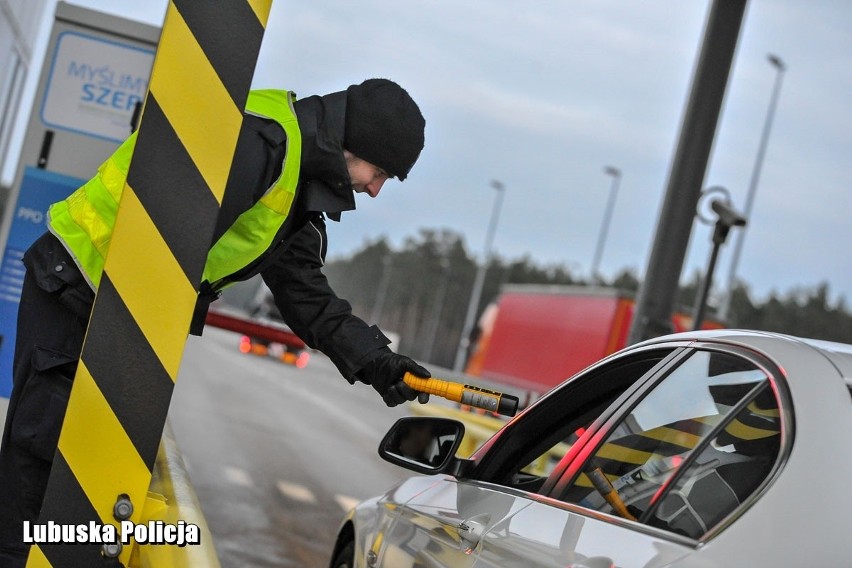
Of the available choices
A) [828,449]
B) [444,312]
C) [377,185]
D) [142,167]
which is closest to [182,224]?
[142,167]

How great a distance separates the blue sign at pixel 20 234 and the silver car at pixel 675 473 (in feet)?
17.8

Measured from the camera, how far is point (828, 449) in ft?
8.33

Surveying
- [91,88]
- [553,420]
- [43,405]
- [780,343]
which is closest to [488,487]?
[553,420]

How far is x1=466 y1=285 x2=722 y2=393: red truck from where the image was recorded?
24531 mm

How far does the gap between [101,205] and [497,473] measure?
149cm

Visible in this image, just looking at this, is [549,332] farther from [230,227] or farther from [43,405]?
[43,405]

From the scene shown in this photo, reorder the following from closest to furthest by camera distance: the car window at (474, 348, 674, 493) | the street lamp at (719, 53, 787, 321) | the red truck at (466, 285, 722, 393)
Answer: the car window at (474, 348, 674, 493) < the red truck at (466, 285, 722, 393) < the street lamp at (719, 53, 787, 321)

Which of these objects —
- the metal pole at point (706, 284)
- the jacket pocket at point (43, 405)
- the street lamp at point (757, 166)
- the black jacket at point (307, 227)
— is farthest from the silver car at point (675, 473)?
the street lamp at point (757, 166)

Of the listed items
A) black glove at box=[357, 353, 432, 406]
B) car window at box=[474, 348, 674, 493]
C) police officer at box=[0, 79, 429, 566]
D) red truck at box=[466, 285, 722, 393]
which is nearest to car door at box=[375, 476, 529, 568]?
car window at box=[474, 348, 674, 493]

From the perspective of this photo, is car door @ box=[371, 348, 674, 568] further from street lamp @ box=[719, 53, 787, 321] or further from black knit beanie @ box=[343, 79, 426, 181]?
street lamp @ box=[719, 53, 787, 321]

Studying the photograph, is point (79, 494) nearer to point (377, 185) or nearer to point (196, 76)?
point (196, 76)

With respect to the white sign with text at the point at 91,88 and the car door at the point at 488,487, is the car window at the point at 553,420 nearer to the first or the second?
the car door at the point at 488,487

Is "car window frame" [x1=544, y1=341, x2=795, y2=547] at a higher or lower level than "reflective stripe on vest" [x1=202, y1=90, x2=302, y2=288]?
lower

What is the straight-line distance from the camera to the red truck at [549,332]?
24.5 metres
